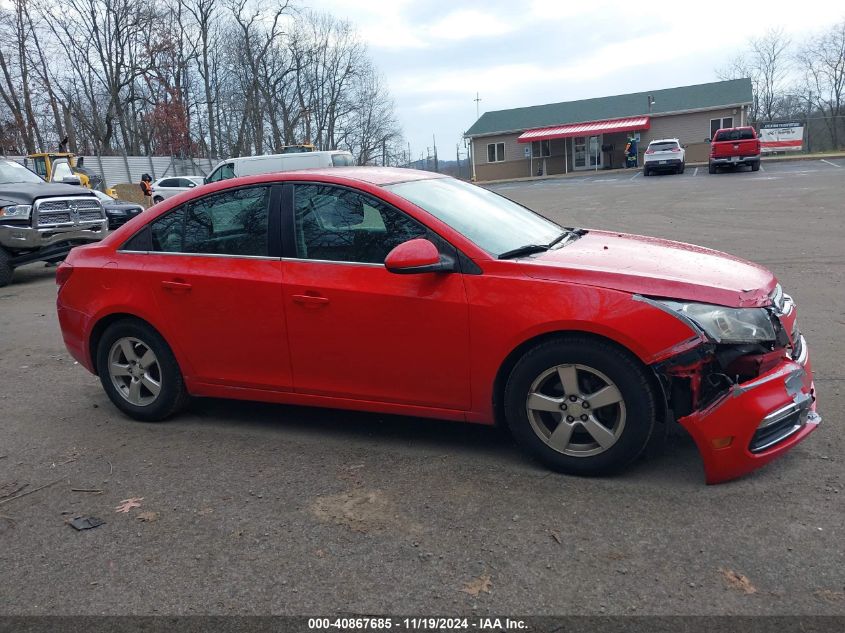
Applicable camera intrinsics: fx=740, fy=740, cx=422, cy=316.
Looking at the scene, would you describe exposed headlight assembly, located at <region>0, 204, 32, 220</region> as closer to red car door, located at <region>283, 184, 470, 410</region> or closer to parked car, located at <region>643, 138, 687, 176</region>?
red car door, located at <region>283, 184, 470, 410</region>

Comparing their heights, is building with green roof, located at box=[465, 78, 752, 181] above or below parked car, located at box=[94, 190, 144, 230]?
above

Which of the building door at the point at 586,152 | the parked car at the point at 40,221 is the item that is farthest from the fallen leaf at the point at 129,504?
the building door at the point at 586,152

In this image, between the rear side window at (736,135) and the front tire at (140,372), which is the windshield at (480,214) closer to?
the front tire at (140,372)

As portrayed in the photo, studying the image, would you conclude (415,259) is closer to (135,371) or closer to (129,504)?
(129,504)

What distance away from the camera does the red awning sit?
49.0 meters

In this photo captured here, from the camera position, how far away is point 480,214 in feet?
15.1

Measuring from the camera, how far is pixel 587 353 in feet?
12.0

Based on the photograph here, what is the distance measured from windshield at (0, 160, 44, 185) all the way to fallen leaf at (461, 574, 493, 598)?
12.3 m

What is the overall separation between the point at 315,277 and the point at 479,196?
138 centimetres

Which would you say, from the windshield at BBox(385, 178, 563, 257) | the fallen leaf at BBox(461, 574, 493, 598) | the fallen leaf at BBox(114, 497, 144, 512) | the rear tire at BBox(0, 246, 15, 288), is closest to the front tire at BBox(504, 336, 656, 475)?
the windshield at BBox(385, 178, 563, 257)

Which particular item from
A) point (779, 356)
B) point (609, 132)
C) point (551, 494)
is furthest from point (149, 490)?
point (609, 132)

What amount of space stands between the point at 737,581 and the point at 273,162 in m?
20.2

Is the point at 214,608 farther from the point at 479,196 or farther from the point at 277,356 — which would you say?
the point at 479,196

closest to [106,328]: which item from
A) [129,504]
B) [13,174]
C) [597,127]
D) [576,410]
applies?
Answer: [129,504]
